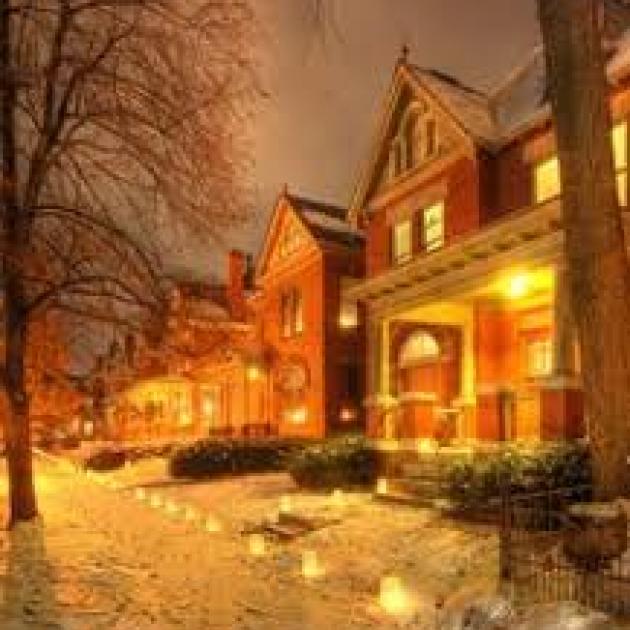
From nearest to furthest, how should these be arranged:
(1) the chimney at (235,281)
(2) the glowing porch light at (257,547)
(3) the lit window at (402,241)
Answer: (2) the glowing porch light at (257,547)
(3) the lit window at (402,241)
(1) the chimney at (235,281)

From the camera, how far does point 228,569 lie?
41.2ft

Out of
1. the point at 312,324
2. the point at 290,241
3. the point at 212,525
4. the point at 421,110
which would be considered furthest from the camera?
the point at 290,241

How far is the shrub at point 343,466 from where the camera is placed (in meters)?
20.7

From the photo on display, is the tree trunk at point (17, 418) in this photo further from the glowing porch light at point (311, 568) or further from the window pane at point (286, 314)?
the window pane at point (286, 314)

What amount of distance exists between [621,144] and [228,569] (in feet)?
38.7

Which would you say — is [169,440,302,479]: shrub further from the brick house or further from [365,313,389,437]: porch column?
[365,313,389,437]: porch column

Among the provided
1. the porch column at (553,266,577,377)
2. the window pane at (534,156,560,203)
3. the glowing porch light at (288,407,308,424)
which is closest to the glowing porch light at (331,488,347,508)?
→ the porch column at (553,266,577,377)

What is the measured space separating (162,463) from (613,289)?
83.8 ft

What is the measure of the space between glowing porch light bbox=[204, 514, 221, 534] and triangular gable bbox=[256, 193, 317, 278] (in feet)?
59.5

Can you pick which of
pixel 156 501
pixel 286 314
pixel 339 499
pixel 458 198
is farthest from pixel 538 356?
pixel 286 314

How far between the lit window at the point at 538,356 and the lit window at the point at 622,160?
3625 millimetres

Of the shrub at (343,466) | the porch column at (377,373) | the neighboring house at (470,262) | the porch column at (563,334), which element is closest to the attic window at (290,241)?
the neighboring house at (470,262)

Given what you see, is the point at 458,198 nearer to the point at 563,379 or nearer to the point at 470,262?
the point at 470,262

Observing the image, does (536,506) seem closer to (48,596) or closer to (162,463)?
(48,596)
